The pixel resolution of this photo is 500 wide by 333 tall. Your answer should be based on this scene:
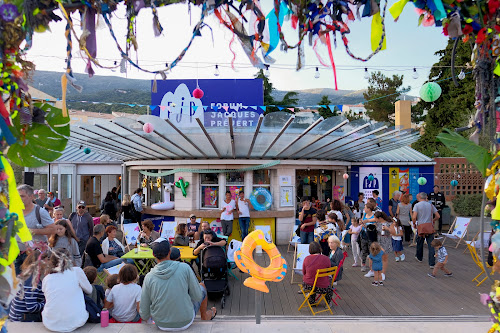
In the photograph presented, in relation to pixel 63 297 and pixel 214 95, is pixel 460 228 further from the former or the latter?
pixel 214 95

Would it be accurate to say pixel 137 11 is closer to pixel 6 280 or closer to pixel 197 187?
pixel 6 280

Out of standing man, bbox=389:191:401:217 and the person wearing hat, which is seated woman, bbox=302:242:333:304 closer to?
the person wearing hat

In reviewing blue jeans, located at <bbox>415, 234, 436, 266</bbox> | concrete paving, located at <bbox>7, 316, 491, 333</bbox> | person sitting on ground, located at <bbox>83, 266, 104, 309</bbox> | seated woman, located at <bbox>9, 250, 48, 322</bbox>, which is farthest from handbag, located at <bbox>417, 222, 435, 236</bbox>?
seated woman, located at <bbox>9, 250, 48, 322</bbox>

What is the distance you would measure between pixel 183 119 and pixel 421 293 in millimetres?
13190

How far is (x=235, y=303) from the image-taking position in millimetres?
6246

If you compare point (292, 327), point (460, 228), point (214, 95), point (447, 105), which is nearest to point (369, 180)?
point (460, 228)

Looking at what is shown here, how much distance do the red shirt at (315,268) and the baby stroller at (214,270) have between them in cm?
134

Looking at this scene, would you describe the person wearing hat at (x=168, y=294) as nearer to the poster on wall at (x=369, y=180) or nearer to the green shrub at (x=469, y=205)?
the poster on wall at (x=369, y=180)

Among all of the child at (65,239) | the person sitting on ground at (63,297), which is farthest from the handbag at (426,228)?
the person sitting on ground at (63,297)

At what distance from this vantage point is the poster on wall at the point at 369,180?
50.5 feet

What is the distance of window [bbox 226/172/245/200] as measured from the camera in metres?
11.5

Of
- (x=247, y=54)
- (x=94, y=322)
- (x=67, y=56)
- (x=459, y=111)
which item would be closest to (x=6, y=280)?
(x=67, y=56)

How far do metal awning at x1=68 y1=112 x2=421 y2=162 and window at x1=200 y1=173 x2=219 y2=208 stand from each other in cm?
66

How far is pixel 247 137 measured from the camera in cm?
957
